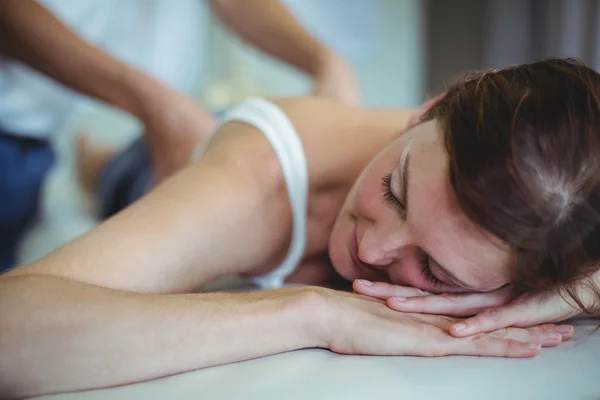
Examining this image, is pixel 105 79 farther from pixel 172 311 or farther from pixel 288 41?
pixel 172 311

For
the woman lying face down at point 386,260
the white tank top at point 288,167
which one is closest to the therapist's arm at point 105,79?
the white tank top at point 288,167

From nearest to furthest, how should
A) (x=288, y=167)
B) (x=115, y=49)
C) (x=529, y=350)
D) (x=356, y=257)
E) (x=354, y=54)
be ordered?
1. (x=529, y=350)
2. (x=356, y=257)
3. (x=288, y=167)
4. (x=115, y=49)
5. (x=354, y=54)

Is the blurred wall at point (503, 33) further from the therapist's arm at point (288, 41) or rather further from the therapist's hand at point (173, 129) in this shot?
the therapist's hand at point (173, 129)

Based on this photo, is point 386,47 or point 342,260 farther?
point 386,47

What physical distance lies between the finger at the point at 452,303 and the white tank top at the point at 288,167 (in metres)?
0.26

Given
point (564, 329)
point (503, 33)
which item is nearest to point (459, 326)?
point (564, 329)

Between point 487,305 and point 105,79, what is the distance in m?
0.91

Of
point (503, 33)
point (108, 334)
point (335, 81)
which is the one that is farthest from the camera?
point (503, 33)

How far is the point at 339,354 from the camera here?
69cm

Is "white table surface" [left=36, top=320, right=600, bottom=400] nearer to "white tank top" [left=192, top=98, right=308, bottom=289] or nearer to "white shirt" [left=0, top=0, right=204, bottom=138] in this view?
"white tank top" [left=192, top=98, right=308, bottom=289]

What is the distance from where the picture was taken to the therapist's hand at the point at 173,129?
1297mm

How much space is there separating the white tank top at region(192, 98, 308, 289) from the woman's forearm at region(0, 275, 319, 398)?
0.99 ft

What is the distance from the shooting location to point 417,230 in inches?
27.3

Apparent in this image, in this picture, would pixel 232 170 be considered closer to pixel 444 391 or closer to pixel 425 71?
pixel 444 391
